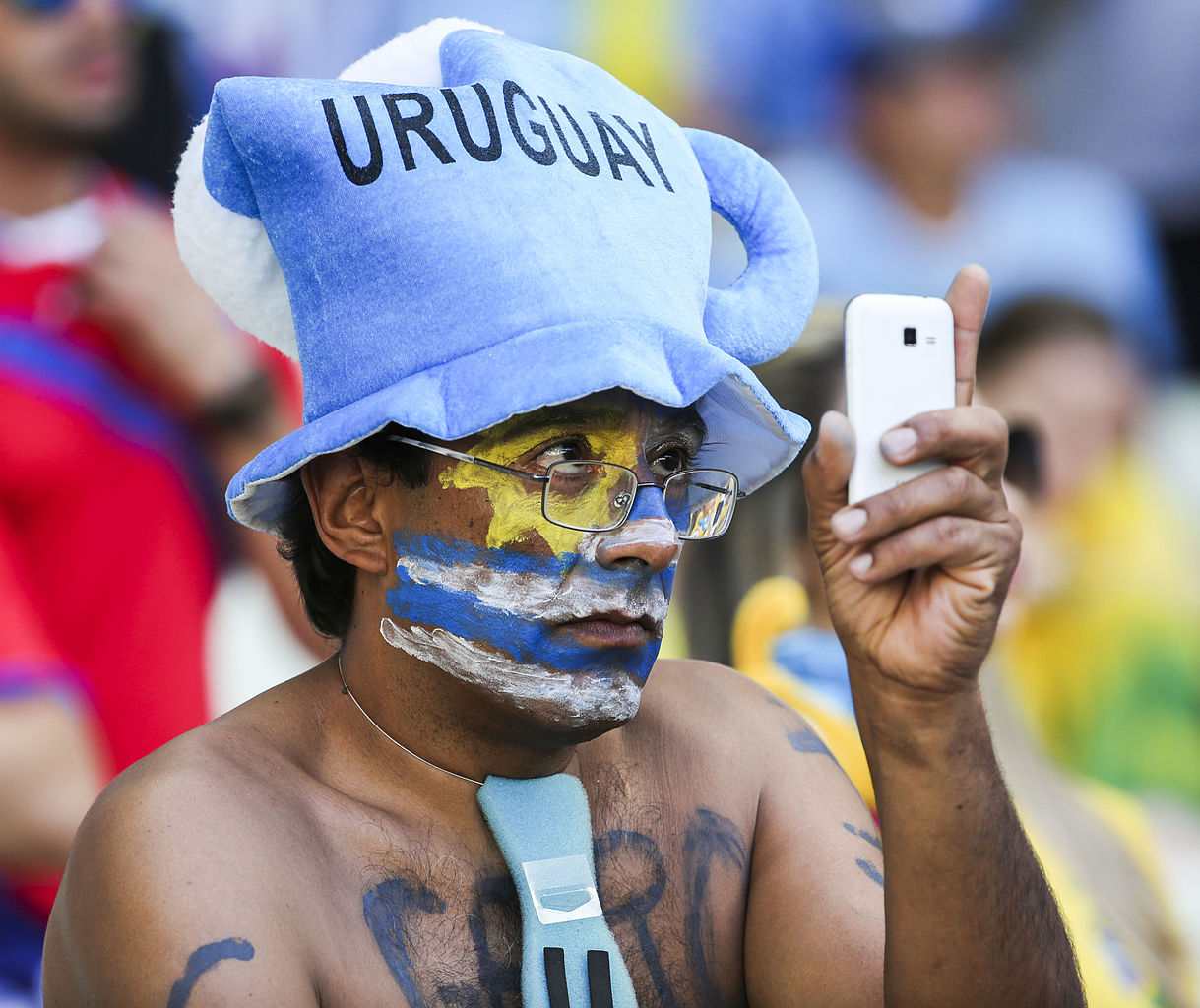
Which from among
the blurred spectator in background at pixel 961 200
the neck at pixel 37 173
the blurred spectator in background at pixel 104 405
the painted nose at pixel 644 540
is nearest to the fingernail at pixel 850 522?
the painted nose at pixel 644 540

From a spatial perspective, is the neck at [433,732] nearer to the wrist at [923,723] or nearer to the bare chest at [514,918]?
the bare chest at [514,918]

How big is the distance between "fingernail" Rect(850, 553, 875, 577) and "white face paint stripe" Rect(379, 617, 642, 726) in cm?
45

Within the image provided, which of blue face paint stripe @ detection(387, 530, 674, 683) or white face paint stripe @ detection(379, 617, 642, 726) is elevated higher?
blue face paint stripe @ detection(387, 530, 674, 683)

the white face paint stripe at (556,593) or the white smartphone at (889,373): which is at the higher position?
the white smartphone at (889,373)

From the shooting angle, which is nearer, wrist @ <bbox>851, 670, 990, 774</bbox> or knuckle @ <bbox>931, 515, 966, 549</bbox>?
knuckle @ <bbox>931, 515, 966, 549</bbox>

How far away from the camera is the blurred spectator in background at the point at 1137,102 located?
5.61 m

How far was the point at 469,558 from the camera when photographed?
2064 millimetres

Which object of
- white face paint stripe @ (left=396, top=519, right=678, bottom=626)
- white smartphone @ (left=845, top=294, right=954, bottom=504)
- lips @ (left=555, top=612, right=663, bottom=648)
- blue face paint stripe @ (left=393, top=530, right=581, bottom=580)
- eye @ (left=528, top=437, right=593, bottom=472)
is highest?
white smartphone @ (left=845, top=294, right=954, bottom=504)

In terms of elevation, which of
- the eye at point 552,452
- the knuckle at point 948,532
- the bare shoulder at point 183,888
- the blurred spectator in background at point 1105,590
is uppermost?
the eye at point 552,452

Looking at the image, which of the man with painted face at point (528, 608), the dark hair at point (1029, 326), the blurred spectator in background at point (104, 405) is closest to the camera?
the man with painted face at point (528, 608)

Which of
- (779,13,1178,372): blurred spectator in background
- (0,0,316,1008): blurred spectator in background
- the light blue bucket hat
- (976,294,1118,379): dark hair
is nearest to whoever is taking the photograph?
the light blue bucket hat

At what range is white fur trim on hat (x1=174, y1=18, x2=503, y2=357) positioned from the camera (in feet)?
7.23

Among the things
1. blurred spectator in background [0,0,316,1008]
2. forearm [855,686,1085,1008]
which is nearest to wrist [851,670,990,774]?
forearm [855,686,1085,1008]

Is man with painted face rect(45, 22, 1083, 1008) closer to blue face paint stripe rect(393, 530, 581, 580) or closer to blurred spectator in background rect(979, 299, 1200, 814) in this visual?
blue face paint stripe rect(393, 530, 581, 580)
